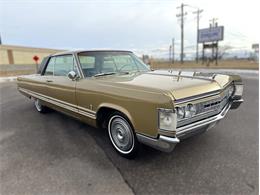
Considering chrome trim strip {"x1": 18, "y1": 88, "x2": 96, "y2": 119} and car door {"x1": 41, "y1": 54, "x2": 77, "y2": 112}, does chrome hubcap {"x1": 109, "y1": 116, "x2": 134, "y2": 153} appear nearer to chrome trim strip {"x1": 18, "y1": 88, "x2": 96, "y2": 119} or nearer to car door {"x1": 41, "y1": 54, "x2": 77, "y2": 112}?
chrome trim strip {"x1": 18, "y1": 88, "x2": 96, "y2": 119}

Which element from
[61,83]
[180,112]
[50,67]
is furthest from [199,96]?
[50,67]

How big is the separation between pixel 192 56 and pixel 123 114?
84.5 meters

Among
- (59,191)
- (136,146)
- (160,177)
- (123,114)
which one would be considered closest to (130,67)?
(123,114)

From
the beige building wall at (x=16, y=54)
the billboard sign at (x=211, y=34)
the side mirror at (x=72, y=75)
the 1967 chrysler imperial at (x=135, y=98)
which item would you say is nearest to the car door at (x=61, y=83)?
the 1967 chrysler imperial at (x=135, y=98)

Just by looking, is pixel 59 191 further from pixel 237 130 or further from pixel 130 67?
pixel 237 130

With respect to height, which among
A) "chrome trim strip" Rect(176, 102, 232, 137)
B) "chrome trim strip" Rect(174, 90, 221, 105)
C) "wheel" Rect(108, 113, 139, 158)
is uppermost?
"chrome trim strip" Rect(174, 90, 221, 105)

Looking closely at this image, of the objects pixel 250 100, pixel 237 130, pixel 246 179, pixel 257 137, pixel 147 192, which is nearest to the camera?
pixel 147 192

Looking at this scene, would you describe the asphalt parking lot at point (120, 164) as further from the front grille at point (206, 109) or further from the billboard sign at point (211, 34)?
the billboard sign at point (211, 34)

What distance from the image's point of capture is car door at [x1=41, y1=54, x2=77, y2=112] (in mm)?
3705

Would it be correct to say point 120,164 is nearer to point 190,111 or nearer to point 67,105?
point 190,111

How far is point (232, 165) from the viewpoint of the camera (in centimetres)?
268

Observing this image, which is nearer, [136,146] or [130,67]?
[136,146]

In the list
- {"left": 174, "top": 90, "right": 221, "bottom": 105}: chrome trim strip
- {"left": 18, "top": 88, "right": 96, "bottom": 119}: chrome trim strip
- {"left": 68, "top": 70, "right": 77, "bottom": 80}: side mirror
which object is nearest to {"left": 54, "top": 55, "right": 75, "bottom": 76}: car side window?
{"left": 68, "top": 70, "right": 77, "bottom": 80}: side mirror

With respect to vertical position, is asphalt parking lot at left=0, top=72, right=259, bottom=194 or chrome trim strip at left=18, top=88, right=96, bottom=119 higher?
chrome trim strip at left=18, top=88, right=96, bottom=119
